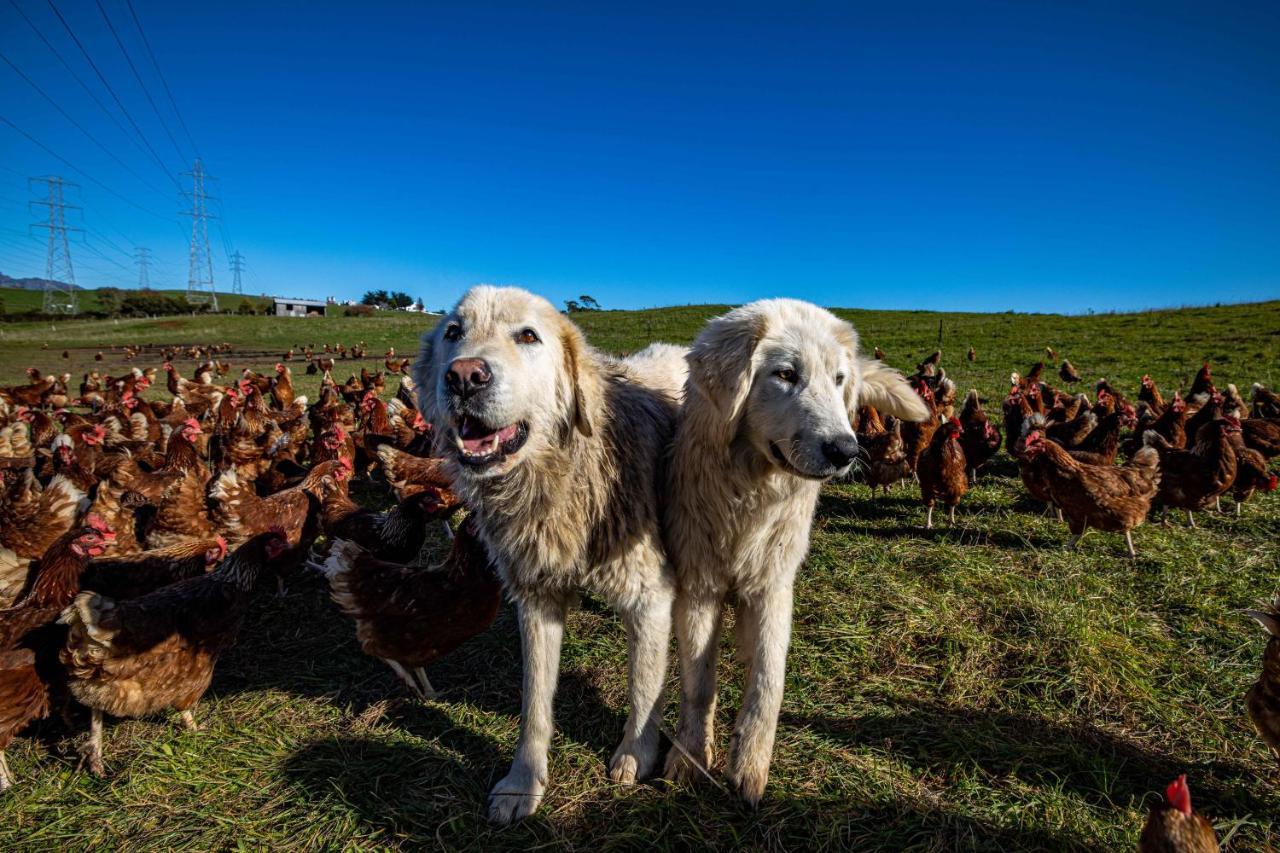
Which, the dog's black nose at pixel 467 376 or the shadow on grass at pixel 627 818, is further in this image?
the shadow on grass at pixel 627 818

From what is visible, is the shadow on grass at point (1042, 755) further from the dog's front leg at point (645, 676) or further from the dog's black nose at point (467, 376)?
the dog's black nose at point (467, 376)

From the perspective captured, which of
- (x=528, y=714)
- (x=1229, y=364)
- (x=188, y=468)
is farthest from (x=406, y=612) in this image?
(x=1229, y=364)

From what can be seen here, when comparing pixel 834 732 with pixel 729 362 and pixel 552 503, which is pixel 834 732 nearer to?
pixel 552 503

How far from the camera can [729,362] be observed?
2.79m

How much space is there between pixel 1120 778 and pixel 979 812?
0.93m

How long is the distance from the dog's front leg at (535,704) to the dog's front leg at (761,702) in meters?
1.06

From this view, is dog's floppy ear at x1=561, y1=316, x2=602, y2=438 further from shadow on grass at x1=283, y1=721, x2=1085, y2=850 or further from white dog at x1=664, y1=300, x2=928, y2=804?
shadow on grass at x1=283, y1=721, x2=1085, y2=850

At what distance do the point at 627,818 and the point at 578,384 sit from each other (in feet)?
7.76

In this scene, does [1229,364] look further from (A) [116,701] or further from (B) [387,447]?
(A) [116,701]

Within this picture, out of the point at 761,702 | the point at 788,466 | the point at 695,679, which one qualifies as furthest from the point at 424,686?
the point at 788,466

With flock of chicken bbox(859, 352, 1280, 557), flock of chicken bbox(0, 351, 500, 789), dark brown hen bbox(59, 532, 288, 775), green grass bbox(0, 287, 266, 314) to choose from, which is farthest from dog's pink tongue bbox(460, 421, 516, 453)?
green grass bbox(0, 287, 266, 314)

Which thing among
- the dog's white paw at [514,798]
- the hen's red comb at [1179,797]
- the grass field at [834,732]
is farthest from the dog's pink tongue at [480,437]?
the hen's red comb at [1179,797]

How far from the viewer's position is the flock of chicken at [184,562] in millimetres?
3643

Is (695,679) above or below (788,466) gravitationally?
below
